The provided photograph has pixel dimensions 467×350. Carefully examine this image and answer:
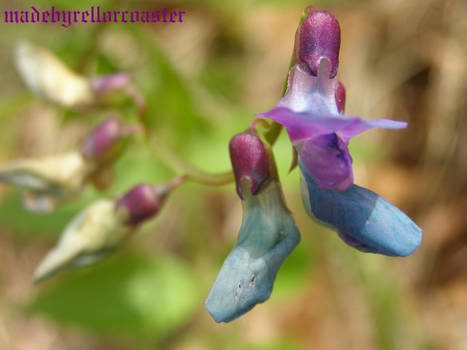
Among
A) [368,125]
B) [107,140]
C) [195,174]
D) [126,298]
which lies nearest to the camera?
[368,125]

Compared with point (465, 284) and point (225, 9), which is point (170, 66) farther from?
point (465, 284)

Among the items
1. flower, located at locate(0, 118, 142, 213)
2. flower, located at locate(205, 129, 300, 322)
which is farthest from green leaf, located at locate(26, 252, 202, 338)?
flower, located at locate(205, 129, 300, 322)

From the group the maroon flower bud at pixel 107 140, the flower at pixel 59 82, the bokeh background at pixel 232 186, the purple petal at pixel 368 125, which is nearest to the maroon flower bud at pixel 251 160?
the purple petal at pixel 368 125

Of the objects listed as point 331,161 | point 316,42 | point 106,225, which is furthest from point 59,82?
point 331,161

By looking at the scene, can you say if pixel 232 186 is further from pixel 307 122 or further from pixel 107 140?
pixel 307 122

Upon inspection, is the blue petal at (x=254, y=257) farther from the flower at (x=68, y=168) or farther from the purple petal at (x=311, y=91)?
the flower at (x=68, y=168)

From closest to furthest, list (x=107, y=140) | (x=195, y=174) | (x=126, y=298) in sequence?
(x=195, y=174) < (x=107, y=140) < (x=126, y=298)

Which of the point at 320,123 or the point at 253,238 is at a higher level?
the point at 320,123
